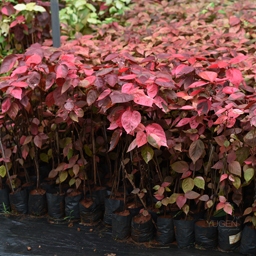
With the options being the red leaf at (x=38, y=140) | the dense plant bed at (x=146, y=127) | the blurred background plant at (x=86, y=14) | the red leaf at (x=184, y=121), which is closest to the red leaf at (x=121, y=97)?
the dense plant bed at (x=146, y=127)

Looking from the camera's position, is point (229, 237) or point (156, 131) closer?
point (156, 131)

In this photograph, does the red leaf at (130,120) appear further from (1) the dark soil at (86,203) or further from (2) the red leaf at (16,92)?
(1) the dark soil at (86,203)

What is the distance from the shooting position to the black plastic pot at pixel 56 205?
212 cm

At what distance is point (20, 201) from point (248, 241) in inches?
63.6

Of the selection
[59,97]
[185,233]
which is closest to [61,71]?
[59,97]

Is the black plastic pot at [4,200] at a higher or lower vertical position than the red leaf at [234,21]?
lower

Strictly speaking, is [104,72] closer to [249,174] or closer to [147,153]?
[147,153]

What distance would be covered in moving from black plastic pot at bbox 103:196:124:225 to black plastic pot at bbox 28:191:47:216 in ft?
1.63

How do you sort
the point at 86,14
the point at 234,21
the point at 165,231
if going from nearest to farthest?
1. the point at 165,231
2. the point at 234,21
3. the point at 86,14

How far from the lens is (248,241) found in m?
1.68

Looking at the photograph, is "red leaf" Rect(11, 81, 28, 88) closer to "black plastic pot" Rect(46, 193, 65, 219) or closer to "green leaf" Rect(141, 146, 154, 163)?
"green leaf" Rect(141, 146, 154, 163)

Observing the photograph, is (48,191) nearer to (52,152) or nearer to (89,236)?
(52,152)

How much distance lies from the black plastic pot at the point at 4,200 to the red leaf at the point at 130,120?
1.38 meters

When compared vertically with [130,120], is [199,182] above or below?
below
